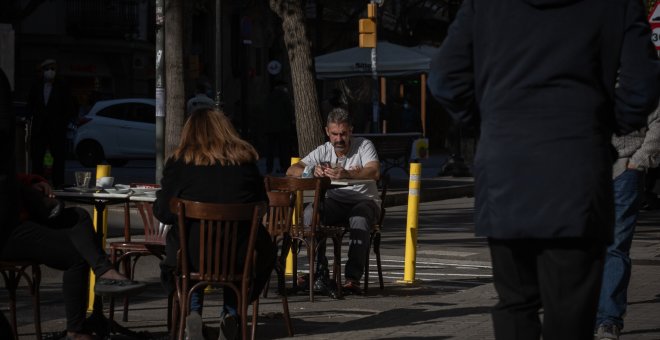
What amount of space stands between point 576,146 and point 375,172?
669cm

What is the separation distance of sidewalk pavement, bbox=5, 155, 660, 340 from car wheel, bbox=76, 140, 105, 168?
17.2 meters

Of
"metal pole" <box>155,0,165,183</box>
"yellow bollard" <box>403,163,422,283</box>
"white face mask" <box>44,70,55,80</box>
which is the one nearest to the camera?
"yellow bollard" <box>403,163,422,283</box>

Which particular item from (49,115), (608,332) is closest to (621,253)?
(608,332)

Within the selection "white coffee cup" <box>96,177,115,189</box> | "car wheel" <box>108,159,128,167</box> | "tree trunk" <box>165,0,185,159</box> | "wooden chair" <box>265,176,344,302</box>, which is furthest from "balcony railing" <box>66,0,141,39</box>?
"white coffee cup" <box>96,177,115,189</box>

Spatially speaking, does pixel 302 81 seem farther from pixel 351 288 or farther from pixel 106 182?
pixel 106 182

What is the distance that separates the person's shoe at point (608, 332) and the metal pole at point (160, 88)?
9410 millimetres

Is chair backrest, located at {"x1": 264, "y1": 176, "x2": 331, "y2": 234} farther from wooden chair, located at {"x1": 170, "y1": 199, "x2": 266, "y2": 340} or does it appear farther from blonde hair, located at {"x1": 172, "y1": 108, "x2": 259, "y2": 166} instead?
wooden chair, located at {"x1": 170, "y1": 199, "x2": 266, "y2": 340}

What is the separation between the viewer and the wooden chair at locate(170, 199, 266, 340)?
25.6 feet

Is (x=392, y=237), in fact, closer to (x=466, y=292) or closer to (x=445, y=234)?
(x=445, y=234)

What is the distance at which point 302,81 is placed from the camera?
2270 centimetres

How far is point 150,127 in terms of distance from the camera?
109ft

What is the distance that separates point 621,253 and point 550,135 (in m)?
3.47

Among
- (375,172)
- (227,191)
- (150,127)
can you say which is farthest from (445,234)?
(150,127)

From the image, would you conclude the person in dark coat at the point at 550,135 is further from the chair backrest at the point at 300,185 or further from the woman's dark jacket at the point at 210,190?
the chair backrest at the point at 300,185
